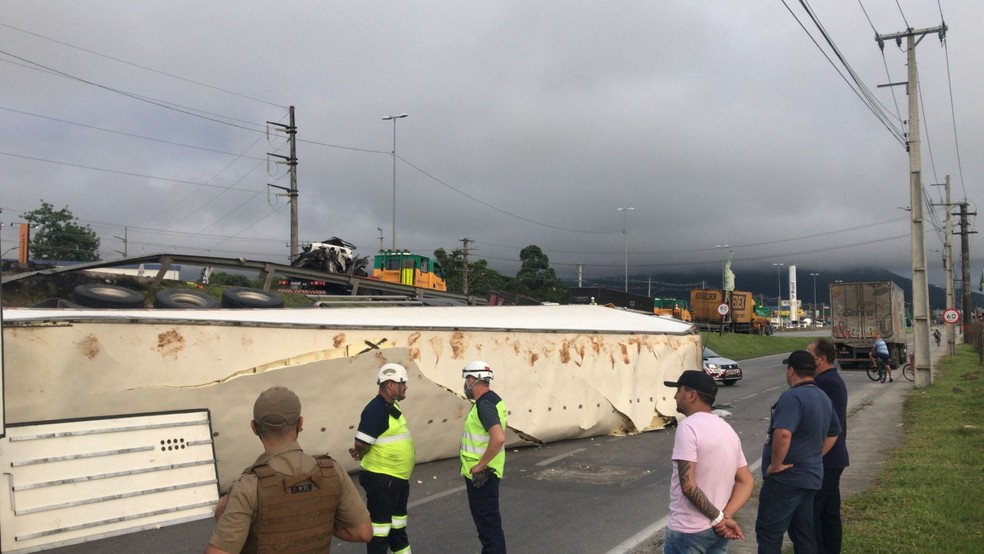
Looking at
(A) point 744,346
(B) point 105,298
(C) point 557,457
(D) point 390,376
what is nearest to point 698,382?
(D) point 390,376

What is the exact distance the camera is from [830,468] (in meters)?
5.26

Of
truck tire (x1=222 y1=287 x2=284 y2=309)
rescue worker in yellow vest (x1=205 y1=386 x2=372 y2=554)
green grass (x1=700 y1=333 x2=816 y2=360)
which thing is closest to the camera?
rescue worker in yellow vest (x1=205 y1=386 x2=372 y2=554)

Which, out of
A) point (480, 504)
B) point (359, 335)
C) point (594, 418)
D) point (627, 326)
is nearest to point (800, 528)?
point (480, 504)

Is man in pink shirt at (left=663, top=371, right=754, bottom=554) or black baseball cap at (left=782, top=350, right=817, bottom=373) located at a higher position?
black baseball cap at (left=782, top=350, right=817, bottom=373)

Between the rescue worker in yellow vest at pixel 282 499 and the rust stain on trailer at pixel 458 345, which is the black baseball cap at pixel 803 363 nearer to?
the rescue worker in yellow vest at pixel 282 499

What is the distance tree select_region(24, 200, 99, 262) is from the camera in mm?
58125

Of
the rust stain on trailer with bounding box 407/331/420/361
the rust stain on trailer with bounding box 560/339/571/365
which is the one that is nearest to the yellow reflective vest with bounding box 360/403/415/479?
the rust stain on trailer with bounding box 407/331/420/361

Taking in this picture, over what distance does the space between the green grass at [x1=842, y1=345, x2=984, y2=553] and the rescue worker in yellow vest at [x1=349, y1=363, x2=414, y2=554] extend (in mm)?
3772

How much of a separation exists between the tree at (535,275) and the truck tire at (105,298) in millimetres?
64371

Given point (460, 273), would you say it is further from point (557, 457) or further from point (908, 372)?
point (557, 457)

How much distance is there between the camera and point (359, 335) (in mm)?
9500

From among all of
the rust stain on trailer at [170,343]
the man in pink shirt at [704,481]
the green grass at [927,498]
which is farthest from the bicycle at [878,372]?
the man in pink shirt at [704,481]

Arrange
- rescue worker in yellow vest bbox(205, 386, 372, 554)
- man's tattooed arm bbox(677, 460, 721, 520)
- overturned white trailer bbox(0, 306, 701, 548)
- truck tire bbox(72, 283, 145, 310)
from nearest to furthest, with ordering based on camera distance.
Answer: rescue worker in yellow vest bbox(205, 386, 372, 554), man's tattooed arm bbox(677, 460, 721, 520), overturned white trailer bbox(0, 306, 701, 548), truck tire bbox(72, 283, 145, 310)

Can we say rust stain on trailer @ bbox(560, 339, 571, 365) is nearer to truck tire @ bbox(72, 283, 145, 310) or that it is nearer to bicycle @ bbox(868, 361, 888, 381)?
truck tire @ bbox(72, 283, 145, 310)
